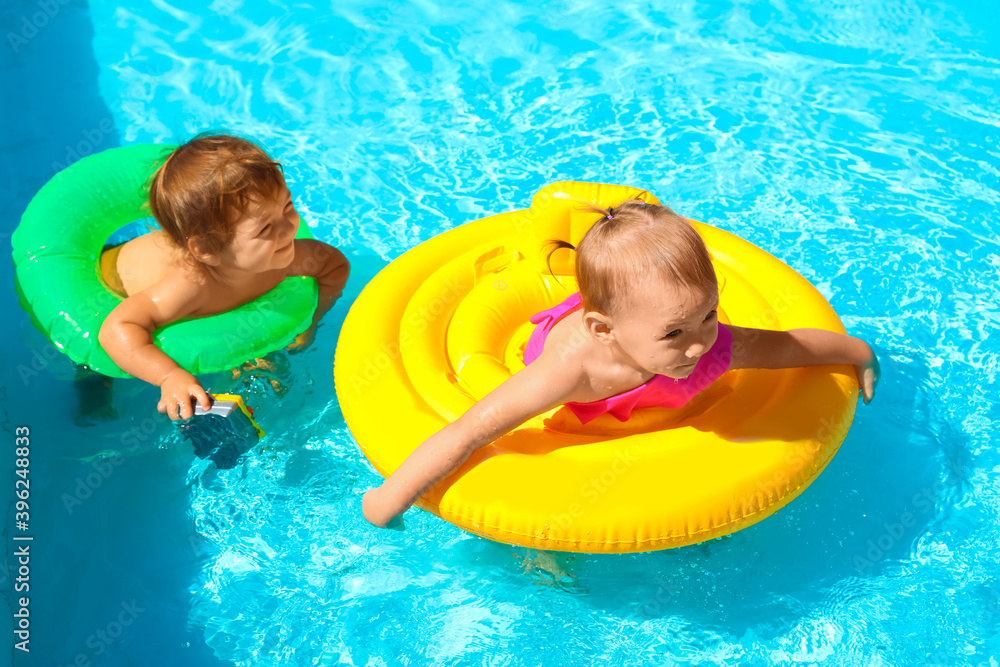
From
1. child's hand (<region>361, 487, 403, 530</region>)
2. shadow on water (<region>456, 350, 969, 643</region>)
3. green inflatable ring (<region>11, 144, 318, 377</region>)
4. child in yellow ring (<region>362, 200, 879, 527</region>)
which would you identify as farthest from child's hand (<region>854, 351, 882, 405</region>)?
green inflatable ring (<region>11, 144, 318, 377</region>)

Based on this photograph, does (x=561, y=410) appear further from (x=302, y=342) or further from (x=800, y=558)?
(x=302, y=342)

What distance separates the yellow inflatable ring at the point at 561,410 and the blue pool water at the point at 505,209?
26.5 inches

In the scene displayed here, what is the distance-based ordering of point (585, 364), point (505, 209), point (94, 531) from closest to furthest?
point (585, 364) < point (94, 531) < point (505, 209)

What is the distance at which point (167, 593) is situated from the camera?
10.00 ft

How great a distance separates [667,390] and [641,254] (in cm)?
65

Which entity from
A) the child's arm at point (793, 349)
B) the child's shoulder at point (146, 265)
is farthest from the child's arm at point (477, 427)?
the child's shoulder at point (146, 265)

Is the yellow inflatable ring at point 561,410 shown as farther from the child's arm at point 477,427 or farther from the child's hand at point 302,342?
the child's hand at point 302,342

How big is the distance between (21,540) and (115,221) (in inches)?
51.2

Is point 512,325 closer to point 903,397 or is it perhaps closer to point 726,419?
point 726,419

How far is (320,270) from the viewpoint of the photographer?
3549 mm

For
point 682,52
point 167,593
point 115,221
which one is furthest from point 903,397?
point 115,221

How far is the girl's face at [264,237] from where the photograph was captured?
3.00 metres

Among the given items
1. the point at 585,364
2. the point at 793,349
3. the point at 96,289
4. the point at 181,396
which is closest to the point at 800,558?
the point at 793,349

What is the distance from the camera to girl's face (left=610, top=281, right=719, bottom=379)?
2148 millimetres
